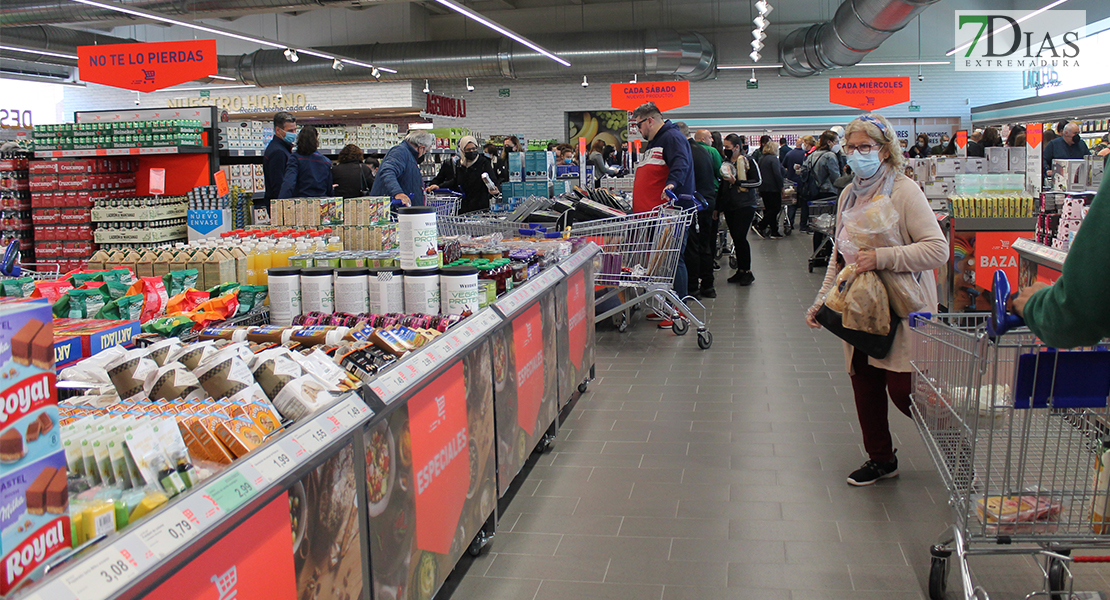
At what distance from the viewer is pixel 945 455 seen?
2.67 metres

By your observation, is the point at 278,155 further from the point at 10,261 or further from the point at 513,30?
the point at 513,30

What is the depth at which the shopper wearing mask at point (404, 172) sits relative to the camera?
7230 mm

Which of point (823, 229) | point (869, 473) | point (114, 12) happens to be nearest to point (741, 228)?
point (823, 229)

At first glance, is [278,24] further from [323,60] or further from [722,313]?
[722,313]

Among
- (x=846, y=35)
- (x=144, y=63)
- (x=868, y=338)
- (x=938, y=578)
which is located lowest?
(x=938, y=578)

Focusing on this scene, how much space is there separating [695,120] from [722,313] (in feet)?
49.9

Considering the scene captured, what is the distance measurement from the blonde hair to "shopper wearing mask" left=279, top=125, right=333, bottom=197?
195 inches

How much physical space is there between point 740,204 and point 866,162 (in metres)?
6.21

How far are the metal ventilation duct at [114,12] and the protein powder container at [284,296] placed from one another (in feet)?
31.5

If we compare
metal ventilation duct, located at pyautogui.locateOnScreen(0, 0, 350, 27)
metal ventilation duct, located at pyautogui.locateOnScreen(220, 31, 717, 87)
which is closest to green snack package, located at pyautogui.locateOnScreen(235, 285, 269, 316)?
metal ventilation duct, located at pyautogui.locateOnScreen(0, 0, 350, 27)

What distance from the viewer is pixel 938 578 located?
2.77 m

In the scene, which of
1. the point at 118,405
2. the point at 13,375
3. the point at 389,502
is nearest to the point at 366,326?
the point at 389,502

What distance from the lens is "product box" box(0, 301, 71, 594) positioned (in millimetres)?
1161

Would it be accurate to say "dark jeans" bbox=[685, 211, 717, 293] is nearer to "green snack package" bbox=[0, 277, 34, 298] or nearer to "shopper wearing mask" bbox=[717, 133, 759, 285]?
"shopper wearing mask" bbox=[717, 133, 759, 285]
